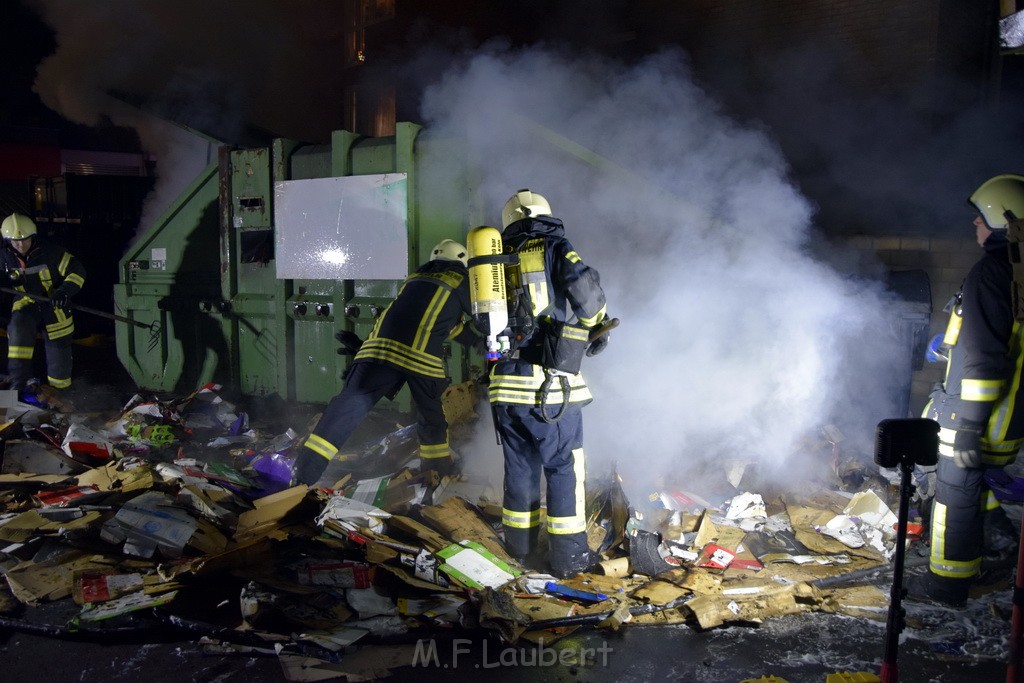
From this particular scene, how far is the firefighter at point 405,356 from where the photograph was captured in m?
4.57

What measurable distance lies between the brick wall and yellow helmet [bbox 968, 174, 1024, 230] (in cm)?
261

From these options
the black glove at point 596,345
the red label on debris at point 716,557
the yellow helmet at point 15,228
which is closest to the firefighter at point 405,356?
the black glove at point 596,345

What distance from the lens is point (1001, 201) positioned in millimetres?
3201

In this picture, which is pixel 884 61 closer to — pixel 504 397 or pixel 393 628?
pixel 504 397

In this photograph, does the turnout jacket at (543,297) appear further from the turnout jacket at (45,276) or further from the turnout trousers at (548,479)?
the turnout jacket at (45,276)

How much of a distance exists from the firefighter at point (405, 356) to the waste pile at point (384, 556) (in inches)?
15.3

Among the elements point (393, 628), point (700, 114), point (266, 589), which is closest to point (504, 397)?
point (393, 628)

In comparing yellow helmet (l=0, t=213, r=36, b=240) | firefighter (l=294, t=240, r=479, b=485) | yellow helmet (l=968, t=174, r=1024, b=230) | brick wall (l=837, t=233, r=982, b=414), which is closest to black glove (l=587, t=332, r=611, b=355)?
firefighter (l=294, t=240, r=479, b=485)

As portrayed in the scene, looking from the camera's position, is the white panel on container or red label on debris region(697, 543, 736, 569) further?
the white panel on container

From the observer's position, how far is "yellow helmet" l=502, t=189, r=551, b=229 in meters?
3.71

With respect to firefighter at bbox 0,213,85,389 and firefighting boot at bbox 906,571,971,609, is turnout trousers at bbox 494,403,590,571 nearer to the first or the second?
firefighting boot at bbox 906,571,971,609

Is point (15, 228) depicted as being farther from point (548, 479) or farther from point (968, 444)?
point (968, 444)

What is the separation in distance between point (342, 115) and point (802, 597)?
1286cm

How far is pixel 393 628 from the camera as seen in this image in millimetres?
3113
